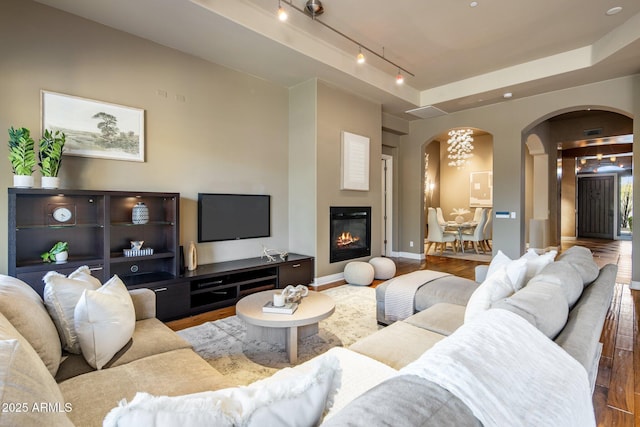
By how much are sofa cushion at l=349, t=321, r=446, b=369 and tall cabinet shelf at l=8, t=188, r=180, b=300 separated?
7.99 feet

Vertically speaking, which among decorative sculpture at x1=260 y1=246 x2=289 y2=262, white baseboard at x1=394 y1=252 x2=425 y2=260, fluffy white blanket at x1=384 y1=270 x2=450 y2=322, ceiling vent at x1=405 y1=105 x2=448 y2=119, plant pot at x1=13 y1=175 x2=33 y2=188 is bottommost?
white baseboard at x1=394 y1=252 x2=425 y2=260

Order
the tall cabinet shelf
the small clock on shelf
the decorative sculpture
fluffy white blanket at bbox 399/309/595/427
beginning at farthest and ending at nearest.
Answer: the decorative sculpture < the small clock on shelf < the tall cabinet shelf < fluffy white blanket at bbox 399/309/595/427

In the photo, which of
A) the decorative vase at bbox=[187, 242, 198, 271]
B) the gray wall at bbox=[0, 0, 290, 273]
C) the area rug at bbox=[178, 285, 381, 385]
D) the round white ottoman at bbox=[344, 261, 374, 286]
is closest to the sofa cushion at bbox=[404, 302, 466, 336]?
the area rug at bbox=[178, 285, 381, 385]

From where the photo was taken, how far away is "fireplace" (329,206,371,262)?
16.6 ft

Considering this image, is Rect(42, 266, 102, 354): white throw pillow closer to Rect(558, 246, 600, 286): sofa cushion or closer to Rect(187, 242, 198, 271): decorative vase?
Rect(187, 242, 198, 271): decorative vase

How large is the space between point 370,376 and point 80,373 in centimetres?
137

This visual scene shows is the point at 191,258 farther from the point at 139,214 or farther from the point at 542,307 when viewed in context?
the point at 542,307

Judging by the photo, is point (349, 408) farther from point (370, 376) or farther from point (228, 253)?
point (228, 253)

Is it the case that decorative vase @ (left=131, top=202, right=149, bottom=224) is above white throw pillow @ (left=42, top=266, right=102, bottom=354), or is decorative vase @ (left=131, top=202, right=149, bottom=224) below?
above

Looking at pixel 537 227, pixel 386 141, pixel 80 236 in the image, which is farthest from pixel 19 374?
pixel 537 227

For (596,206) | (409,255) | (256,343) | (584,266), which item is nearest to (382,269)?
(409,255)

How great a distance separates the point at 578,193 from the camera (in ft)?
38.1

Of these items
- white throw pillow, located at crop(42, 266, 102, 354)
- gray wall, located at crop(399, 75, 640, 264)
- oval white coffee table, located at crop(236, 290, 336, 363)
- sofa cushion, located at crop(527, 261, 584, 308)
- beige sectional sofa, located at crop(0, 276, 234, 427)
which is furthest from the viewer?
gray wall, located at crop(399, 75, 640, 264)

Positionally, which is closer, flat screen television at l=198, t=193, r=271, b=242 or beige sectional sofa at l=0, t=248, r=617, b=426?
beige sectional sofa at l=0, t=248, r=617, b=426
